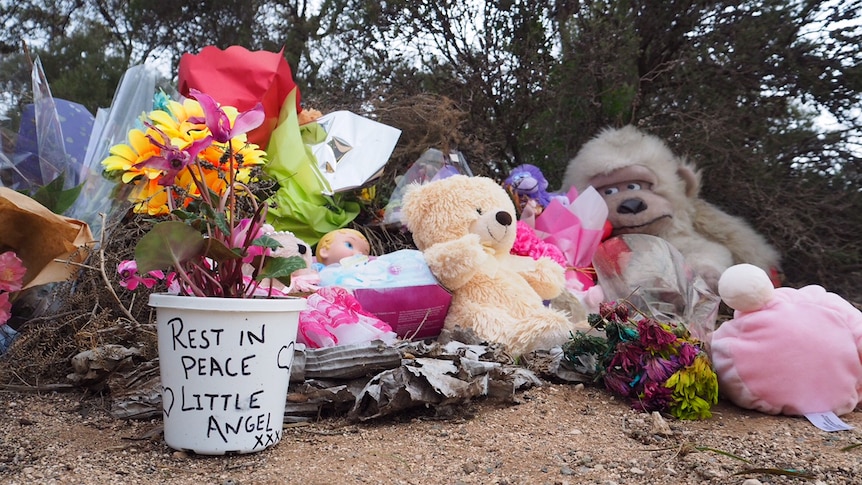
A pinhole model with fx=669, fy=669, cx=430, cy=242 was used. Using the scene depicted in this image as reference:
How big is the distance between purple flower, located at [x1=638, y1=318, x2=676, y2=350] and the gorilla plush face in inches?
50.4

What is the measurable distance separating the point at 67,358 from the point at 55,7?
16.4 ft

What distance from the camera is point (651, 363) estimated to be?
1507mm

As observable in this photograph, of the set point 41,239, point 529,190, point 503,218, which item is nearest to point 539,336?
point 503,218

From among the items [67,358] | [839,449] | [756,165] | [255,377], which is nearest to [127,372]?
[67,358]

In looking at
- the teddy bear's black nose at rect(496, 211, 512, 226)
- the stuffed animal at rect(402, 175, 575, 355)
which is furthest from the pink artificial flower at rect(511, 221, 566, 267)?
the teddy bear's black nose at rect(496, 211, 512, 226)

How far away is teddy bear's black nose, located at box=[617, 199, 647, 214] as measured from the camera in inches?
108

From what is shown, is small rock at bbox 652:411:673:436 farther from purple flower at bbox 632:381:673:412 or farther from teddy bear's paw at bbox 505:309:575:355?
teddy bear's paw at bbox 505:309:575:355

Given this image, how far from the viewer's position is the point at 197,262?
4.05 feet

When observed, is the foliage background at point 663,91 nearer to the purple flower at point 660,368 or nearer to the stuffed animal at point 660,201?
the stuffed animal at point 660,201

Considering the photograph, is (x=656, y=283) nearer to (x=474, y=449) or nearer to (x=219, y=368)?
(x=474, y=449)

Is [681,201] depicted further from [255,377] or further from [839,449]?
[255,377]

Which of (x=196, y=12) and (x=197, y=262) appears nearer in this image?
(x=197, y=262)

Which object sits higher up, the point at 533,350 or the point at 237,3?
the point at 237,3

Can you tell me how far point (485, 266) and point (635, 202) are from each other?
3.35ft
